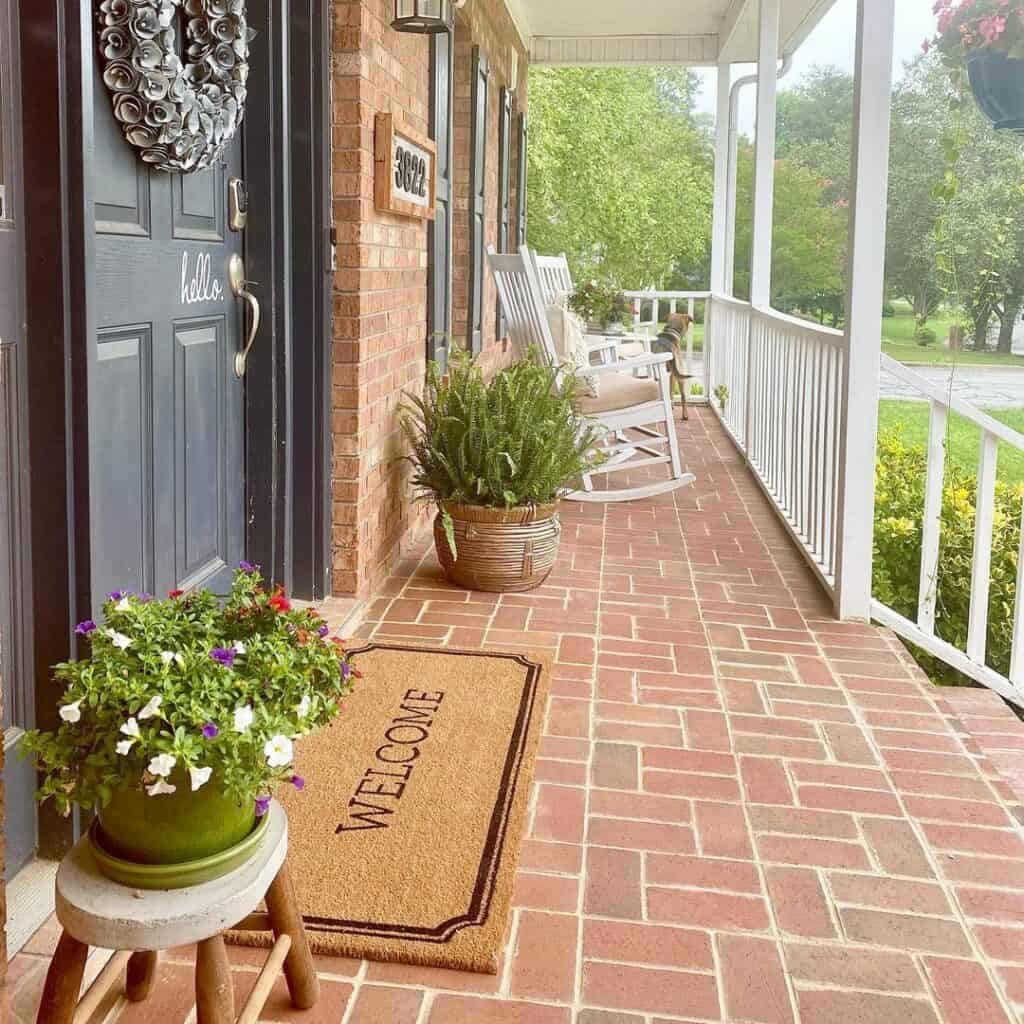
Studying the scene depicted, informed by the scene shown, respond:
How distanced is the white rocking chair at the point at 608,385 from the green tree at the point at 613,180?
997cm

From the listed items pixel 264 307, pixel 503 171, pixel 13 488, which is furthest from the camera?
pixel 503 171

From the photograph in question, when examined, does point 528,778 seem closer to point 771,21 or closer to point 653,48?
point 771,21

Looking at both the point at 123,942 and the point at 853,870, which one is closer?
the point at 123,942

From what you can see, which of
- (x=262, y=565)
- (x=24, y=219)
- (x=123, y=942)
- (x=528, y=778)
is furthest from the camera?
(x=262, y=565)

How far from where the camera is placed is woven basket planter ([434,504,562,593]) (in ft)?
11.6

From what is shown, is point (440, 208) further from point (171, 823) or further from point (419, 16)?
point (171, 823)

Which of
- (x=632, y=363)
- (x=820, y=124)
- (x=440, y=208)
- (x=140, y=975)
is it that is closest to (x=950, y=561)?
(x=632, y=363)

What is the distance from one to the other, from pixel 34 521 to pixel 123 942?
747 millimetres

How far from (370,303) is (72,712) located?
222 centimetres

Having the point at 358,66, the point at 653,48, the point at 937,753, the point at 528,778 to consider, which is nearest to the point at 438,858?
the point at 528,778

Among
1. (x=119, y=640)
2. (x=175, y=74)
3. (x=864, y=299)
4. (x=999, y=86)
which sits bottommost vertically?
(x=119, y=640)

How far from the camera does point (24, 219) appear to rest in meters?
1.65

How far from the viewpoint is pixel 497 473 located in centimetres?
351

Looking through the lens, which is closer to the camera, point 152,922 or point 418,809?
point 152,922
